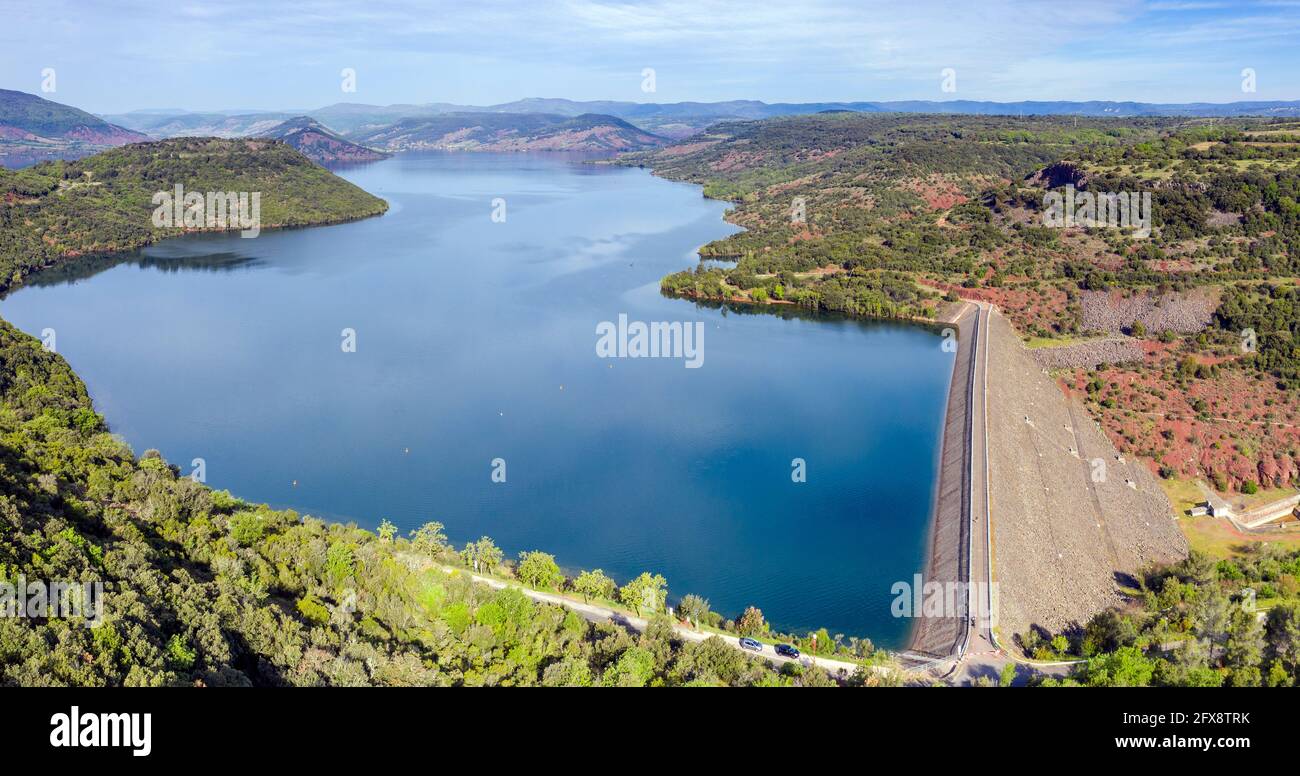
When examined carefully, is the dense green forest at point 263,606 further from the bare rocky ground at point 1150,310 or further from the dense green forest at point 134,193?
the dense green forest at point 134,193

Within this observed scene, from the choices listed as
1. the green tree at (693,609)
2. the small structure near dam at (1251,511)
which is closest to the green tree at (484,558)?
the green tree at (693,609)

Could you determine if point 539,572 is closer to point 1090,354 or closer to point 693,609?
point 693,609

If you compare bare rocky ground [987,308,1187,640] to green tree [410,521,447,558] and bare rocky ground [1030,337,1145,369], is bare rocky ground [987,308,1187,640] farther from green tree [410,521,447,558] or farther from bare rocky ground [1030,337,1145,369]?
green tree [410,521,447,558]

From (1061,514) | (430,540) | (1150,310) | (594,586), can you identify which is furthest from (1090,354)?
(430,540)

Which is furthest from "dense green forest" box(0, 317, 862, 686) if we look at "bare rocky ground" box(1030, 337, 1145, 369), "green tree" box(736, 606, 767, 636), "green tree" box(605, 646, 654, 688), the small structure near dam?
"bare rocky ground" box(1030, 337, 1145, 369)
